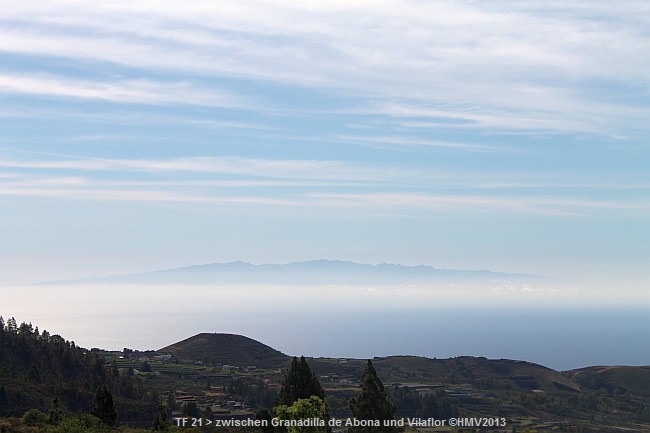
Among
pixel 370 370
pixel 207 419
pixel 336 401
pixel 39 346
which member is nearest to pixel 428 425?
pixel 336 401

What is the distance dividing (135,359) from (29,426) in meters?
141

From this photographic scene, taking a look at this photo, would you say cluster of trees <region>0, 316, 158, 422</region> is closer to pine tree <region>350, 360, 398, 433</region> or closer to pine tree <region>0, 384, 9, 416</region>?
pine tree <region>0, 384, 9, 416</region>

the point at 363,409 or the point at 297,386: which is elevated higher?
the point at 297,386

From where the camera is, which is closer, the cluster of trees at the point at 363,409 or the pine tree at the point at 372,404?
the cluster of trees at the point at 363,409

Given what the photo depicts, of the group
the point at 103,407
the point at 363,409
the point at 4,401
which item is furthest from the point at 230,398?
the point at 363,409

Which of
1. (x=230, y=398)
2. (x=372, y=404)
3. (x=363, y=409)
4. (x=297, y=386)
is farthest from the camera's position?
(x=230, y=398)

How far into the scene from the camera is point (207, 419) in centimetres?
10150

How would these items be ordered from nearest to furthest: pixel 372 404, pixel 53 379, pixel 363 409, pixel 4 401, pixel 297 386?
pixel 372 404 → pixel 363 409 → pixel 297 386 → pixel 4 401 → pixel 53 379

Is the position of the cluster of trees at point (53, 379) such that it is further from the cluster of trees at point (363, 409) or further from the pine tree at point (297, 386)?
the cluster of trees at point (363, 409)

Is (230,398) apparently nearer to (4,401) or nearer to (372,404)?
(4,401)

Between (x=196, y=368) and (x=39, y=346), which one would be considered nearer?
(x=39, y=346)

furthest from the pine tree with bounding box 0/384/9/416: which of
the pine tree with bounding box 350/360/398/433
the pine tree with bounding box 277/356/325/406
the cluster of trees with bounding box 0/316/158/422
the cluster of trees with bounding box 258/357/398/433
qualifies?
the pine tree with bounding box 350/360/398/433

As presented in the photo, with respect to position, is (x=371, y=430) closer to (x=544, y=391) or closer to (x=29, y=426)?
(x=29, y=426)

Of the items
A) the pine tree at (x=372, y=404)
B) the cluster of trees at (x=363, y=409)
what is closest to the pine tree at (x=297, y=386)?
the cluster of trees at (x=363, y=409)
